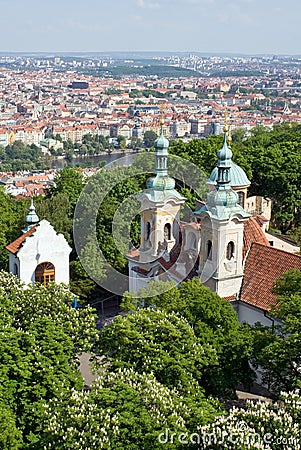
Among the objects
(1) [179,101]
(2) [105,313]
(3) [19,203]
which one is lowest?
(1) [179,101]

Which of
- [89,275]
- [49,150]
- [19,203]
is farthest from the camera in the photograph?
[49,150]

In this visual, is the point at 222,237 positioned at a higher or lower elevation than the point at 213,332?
higher

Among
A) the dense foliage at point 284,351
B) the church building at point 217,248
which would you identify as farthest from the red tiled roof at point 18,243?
the dense foliage at point 284,351

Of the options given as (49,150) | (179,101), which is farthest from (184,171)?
(179,101)

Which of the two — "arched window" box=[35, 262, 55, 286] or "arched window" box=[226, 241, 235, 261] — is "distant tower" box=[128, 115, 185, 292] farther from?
"arched window" box=[35, 262, 55, 286]

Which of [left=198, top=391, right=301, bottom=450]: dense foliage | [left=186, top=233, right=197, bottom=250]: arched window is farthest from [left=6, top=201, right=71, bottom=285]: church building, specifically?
[left=198, top=391, right=301, bottom=450]: dense foliage

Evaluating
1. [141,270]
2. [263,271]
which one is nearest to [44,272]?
[141,270]

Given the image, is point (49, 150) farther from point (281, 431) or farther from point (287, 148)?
point (281, 431)

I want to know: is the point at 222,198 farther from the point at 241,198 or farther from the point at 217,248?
the point at 241,198
